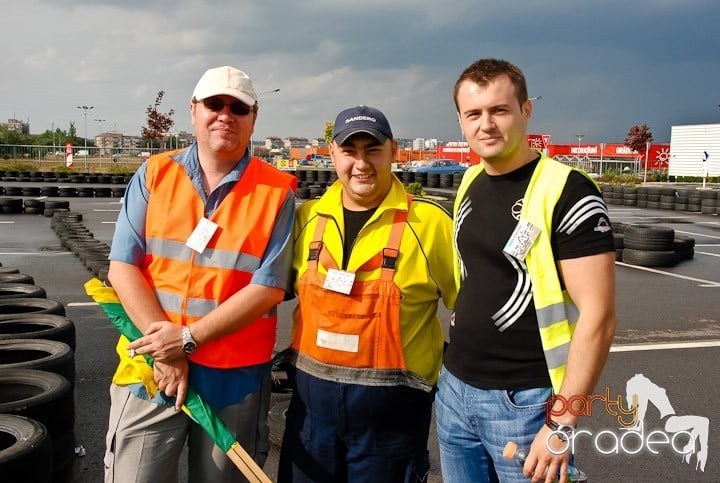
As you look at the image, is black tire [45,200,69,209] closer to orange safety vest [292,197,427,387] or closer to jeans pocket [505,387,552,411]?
orange safety vest [292,197,427,387]

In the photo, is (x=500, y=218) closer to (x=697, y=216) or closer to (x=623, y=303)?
(x=623, y=303)

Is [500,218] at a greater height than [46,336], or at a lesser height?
greater

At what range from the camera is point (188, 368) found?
105 inches

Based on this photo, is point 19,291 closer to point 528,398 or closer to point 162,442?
point 162,442

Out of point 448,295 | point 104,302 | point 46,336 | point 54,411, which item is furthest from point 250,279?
point 46,336

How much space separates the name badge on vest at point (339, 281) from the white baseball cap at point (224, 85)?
0.86 m

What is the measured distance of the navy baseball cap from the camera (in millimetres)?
2697

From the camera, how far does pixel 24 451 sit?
2.83m

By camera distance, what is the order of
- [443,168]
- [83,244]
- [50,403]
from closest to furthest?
1. [50,403]
2. [83,244]
3. [443,168]

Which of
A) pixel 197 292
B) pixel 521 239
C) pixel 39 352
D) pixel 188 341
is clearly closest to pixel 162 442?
pixel 188 341

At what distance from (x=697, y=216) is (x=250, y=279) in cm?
2548

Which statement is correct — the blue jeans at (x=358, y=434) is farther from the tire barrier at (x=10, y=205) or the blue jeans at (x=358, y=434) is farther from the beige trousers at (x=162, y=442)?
the tire barrier at (x=10, y=205)

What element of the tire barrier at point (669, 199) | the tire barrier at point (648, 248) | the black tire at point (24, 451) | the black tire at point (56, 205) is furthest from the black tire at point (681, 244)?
the black tire at point (56, 205)

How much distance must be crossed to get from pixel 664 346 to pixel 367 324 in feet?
18.9
